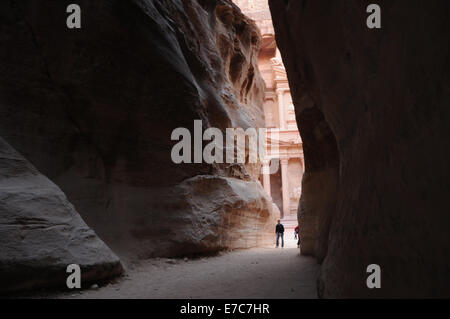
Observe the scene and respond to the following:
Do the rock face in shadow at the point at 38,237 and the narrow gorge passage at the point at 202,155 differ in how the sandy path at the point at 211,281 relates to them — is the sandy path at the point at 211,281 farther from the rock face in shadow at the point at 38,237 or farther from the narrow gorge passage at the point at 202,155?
the rock face in shadow at the point at 38,237

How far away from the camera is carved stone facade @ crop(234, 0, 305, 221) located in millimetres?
33781

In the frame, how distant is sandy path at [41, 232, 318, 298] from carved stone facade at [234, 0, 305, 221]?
25.5 metres

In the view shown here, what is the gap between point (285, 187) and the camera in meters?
33.5

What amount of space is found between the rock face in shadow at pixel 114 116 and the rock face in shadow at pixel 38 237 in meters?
1.46

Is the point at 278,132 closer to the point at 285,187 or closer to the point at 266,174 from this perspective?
the point at 266,174

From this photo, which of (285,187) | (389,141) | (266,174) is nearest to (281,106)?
(266,174)

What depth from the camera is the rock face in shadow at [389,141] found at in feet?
7.48

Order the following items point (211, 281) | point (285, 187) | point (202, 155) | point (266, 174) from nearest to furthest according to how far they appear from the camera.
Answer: point (211, 281) → point (202, 155) → point (285, 187) → point (266, 174)

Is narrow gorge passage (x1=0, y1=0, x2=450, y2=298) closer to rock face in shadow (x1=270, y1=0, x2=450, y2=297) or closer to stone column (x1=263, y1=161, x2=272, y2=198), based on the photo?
rock face in shadow (x1=270, y1=0, x2=450, y2=297)

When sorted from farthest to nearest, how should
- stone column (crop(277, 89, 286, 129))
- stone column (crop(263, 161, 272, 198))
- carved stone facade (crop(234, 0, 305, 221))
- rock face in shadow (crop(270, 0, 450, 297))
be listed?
stone column (crop(277, 89, 286, 129)) < stone column (crop(263, 161, 272, 198)) < carved stone facade (crop(234, 0, 305, 221)) < rock face in shadow (crop(270, 0, 450, 297))

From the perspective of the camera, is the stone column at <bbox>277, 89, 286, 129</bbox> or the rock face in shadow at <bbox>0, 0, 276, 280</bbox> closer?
the rock face in shadow at <bbox>0, 0, 276, 280</bbox>

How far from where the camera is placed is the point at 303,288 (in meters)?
4.59

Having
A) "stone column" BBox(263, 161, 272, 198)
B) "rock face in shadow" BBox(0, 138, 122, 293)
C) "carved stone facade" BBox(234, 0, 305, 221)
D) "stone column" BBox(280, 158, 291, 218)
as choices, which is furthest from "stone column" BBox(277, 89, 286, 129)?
"rock face in shadow" BBox(0, 138, 122, 293)

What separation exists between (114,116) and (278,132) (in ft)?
95.3
